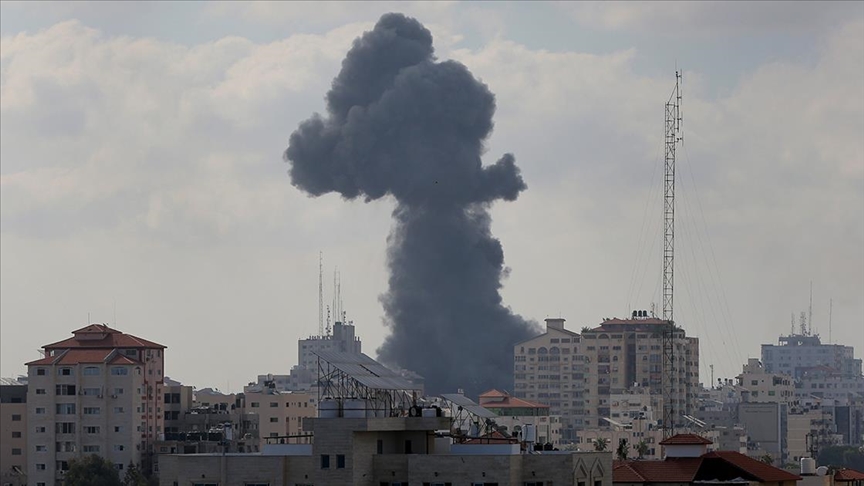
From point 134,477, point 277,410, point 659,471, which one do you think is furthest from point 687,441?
point 277,410

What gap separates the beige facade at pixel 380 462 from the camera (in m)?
81.3

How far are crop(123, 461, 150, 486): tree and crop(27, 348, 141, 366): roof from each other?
868 centimetres

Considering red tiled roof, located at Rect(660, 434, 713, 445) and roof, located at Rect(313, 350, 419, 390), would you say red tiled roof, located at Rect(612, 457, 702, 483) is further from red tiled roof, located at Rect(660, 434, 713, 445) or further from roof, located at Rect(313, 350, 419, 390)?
roof, located at Rect(313, 350, 419, 390)

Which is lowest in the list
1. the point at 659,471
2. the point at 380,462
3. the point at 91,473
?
the point at 91,473

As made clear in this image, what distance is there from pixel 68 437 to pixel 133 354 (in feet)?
31.0

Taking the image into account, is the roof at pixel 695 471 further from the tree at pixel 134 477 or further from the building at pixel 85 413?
the building at pixel 85 413

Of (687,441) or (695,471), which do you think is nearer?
(695,471)

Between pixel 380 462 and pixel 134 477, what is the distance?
8906 cm

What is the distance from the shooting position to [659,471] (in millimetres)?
99125

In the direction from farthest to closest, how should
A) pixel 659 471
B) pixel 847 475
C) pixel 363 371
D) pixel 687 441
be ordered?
pixel 847 475
pixel 687 441
pixel 659 471
pixel 363 371

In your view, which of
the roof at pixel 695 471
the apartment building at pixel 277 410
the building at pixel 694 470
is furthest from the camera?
the apartment building at pixel 277 410

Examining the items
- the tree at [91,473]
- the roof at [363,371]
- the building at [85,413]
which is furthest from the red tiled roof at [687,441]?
the building at [85,413]

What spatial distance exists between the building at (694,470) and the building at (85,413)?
259 ft

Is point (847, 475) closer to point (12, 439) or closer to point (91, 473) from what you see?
point (91, 473)
